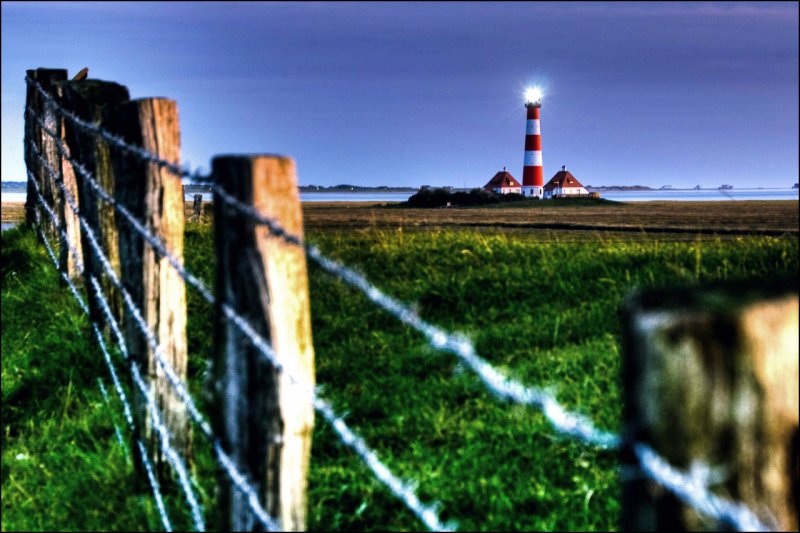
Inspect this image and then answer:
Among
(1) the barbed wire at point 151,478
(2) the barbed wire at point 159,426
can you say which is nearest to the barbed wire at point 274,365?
(2) the barbed wire at point 159,426

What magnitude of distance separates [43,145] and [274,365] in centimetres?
719

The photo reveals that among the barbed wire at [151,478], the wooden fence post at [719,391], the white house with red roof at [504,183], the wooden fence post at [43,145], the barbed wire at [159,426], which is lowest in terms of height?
the barbed wire at [151,478]

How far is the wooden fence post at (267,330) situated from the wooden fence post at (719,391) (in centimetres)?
122

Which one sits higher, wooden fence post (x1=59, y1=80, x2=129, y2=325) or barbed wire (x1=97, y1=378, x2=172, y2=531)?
wooden fence post (x1=59, y1=80, x2=129, y2=325)

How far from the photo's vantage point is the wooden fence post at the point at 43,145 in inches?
307

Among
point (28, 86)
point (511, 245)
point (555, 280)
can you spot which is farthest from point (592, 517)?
point (28, 86)

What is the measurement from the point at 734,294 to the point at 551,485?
8.77 feet

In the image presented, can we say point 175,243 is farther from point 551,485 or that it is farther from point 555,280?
point 555,280

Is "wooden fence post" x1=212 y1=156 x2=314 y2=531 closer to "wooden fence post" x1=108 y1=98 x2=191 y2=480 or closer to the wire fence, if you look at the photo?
the wire fence

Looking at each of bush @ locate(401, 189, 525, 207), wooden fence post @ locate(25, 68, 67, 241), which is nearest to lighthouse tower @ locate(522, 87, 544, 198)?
bush @ locate(401, 189, 525, 207)

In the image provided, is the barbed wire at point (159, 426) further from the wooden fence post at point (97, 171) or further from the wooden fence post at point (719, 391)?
the wooden fence post at point (719, 391)

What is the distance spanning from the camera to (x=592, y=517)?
10.5 ft

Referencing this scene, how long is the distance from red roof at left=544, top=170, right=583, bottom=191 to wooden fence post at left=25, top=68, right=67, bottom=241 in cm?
3759

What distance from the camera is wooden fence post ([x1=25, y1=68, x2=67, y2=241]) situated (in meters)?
7.79
